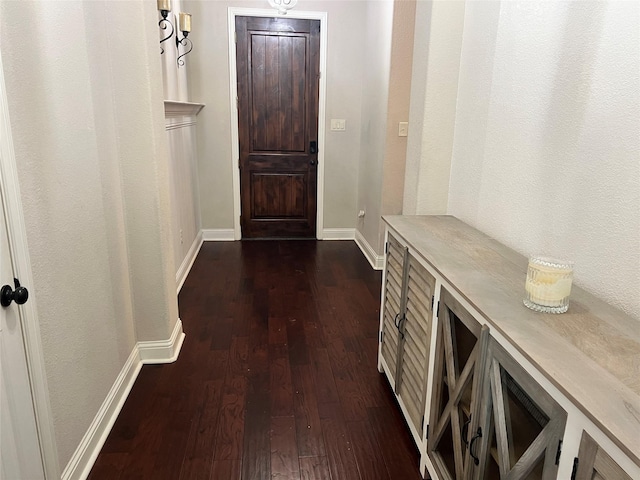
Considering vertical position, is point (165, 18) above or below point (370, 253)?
above

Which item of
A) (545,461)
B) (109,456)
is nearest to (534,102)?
(545,461)

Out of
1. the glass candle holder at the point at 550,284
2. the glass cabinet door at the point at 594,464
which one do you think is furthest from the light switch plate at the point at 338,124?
the glass cabinet door at the point at 594,464

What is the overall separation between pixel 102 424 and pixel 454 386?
148cm

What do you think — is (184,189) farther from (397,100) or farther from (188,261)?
(397,100)

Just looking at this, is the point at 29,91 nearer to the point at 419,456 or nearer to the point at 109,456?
the point at 109,456

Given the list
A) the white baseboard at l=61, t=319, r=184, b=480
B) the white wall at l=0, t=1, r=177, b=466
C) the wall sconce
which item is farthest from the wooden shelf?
the white baseboard at l=61, t=319, r=184, b=480

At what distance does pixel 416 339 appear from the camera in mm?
1915

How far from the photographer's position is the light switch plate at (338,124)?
16.0 feet

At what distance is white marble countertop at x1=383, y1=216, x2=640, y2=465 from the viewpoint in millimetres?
884

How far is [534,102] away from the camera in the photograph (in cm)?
175

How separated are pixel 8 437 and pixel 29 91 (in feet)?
3.29

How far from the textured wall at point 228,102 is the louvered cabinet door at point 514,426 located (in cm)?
389

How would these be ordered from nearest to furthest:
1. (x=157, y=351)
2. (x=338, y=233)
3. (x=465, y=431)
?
(x=465, y=431), (x=157, y=351), (x=338, y=233)

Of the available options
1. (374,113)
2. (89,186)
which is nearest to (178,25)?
(374,113)
